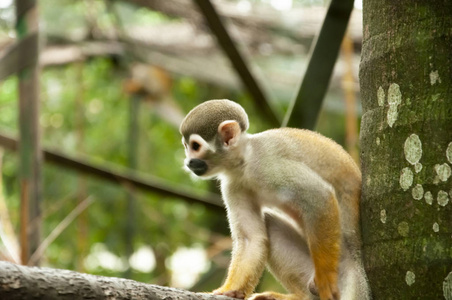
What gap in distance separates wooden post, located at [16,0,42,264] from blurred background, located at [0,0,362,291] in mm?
948

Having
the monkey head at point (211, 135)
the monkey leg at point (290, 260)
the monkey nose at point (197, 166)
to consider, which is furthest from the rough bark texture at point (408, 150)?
the monkey nose at point (197, 166)

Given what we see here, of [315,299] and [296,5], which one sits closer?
[315,299]

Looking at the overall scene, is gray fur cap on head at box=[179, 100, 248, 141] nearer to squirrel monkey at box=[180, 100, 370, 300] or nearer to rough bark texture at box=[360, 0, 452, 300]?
squirrel monkey at box=[180, 100, 370, 300]

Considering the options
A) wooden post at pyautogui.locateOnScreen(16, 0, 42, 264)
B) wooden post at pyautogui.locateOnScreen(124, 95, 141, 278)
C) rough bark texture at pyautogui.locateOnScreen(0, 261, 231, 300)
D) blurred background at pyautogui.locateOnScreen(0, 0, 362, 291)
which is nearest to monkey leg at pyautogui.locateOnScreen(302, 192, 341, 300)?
rough bark texture at pyautogui.locateOnScreen(0, 261, 231, 300)

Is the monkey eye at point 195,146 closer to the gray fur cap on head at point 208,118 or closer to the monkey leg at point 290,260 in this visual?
the gray fur cap on head at point 208,118

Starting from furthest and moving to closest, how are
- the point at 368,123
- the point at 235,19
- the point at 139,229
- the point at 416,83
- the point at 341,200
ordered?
the point at 139,229 < the point at 235,19 < the point at 341,200 < the point at 368,123 < the point at 416,83

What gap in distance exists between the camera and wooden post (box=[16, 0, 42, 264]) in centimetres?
400

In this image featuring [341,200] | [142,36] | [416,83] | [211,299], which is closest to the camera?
[211,299]

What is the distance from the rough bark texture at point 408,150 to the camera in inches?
79.6

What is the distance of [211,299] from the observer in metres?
2.01

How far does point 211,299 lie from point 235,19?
4038 millimetres

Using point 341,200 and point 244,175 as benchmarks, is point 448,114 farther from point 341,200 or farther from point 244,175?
point 244,175

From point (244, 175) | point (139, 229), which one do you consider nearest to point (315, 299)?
point (244, 175)

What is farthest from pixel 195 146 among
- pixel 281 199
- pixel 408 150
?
pixel 408 150
